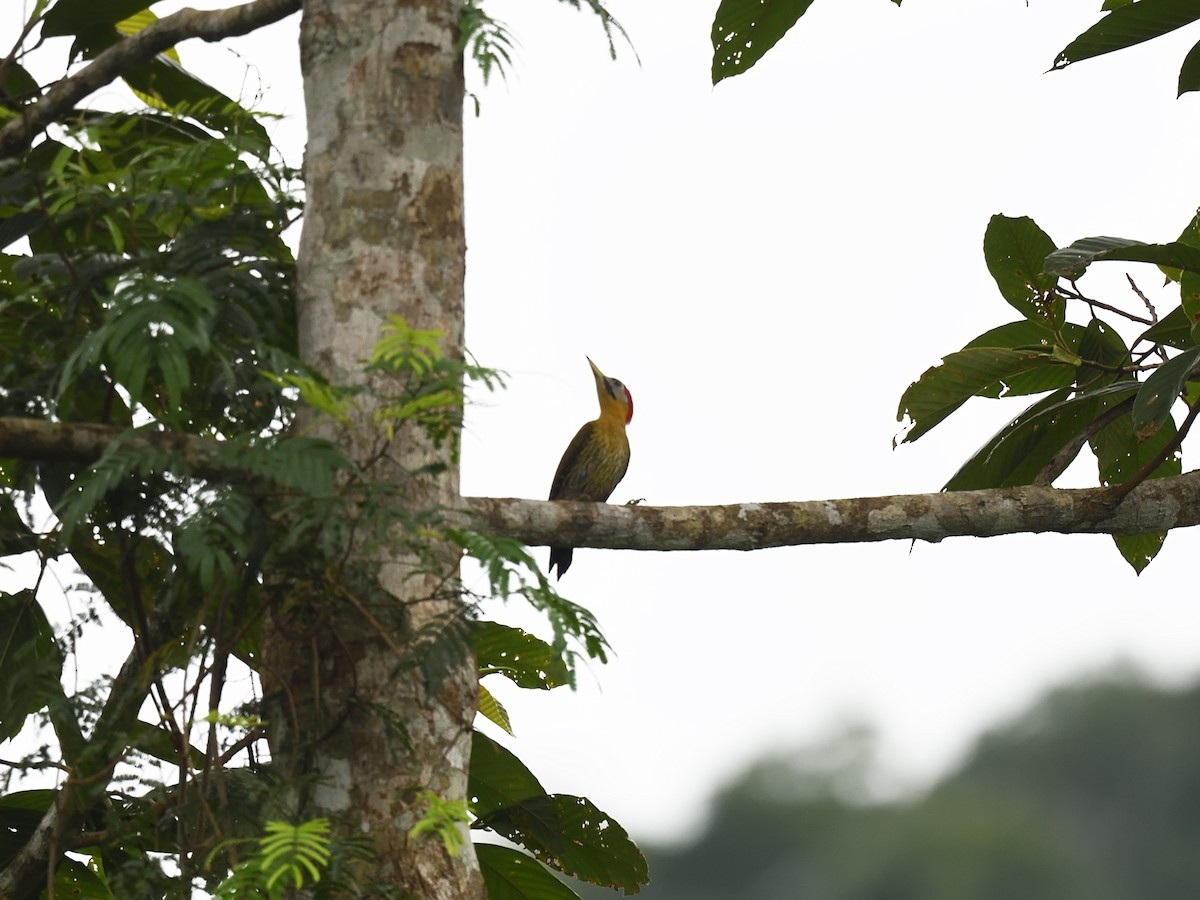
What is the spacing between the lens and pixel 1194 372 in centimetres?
318

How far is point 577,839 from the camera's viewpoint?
322 cm

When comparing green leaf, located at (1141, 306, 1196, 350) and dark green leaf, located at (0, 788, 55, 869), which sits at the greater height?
green leaf, located at (1141, 306, 1196, 350)

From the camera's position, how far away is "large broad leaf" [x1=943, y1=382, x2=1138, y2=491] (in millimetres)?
3455

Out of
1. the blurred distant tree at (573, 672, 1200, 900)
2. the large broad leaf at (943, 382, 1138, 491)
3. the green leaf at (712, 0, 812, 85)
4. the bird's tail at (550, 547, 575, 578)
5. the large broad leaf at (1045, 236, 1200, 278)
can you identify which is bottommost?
the large broad leaf at (943, 382, 1138, 491)

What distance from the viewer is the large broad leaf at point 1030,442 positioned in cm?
346

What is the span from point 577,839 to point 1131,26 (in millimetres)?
2016

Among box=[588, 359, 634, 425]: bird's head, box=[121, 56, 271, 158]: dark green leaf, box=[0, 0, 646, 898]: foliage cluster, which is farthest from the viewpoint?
box=[588, 359, 634, 425]: bird's head

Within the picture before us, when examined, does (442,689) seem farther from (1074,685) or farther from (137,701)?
(1074,685)

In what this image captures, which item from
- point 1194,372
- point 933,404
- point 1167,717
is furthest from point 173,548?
point 1167,717

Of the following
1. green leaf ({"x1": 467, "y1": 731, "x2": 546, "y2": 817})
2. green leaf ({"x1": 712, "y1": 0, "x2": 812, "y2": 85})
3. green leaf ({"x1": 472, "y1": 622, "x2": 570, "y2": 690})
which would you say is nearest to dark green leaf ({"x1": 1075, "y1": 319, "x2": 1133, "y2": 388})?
green leaf ({"x1": 712, "y1": 0, "x2": 812, "y2": 85})

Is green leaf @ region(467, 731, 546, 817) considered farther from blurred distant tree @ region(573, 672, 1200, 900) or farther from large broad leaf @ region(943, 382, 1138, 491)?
blurred distant tree @ region(573, 672, 1200, 900)

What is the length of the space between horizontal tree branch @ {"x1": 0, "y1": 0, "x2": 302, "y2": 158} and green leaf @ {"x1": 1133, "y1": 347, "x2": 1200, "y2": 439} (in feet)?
5.55

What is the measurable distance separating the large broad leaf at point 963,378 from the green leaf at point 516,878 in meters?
1.22

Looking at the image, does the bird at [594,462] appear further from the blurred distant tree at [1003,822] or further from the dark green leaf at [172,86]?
the blurred distant tree at [1003,822]
